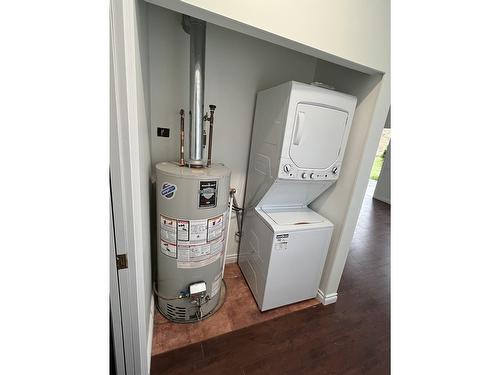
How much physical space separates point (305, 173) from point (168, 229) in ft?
3.37

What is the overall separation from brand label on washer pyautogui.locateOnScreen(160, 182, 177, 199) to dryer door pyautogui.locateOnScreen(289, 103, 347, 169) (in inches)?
31.9

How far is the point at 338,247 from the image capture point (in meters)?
1.67

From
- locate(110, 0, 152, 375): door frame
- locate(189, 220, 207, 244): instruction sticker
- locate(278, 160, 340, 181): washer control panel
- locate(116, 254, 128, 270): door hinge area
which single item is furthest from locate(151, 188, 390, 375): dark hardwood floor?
locate(278, 160, 340, 181): washer control panel

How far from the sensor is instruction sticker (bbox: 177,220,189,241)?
126 cm

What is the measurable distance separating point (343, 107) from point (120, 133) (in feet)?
4.59

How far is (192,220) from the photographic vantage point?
4.15 ft

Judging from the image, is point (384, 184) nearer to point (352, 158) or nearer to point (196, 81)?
point (352, 158)

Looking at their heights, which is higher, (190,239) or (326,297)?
(190,239)

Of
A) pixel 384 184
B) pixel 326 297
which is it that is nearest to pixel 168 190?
pixel 326 297

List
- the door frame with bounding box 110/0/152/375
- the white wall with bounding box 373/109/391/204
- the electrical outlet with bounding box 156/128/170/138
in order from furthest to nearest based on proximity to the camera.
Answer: the white wall with bounding box 373/109/391/204, the electrical outlet with bounding box 156/128/170/138, the door frame with bounding box 110/0/152/375

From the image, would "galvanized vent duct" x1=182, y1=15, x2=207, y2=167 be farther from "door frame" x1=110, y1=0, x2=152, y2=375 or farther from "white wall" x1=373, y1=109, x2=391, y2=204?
"white wall" x1=373, y1=109, x2=391, y2=204

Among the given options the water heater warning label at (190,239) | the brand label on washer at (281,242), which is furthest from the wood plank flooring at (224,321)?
the brand label on washer at (281,242)
